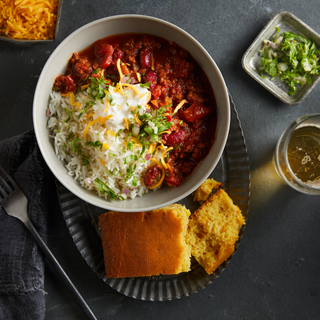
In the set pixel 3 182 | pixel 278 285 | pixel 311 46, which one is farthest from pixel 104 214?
pixel 311 46

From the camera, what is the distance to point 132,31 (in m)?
2.82

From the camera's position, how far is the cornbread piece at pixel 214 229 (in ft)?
9.91

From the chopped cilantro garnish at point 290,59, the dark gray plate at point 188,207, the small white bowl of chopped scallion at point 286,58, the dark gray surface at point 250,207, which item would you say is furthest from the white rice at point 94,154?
the chopped cilantro garnish at point 290,59

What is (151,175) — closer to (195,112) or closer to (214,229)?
(195,112)

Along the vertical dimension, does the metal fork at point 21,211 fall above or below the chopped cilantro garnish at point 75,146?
below

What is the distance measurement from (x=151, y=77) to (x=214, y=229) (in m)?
1.70

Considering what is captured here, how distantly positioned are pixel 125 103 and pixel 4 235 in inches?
78.9

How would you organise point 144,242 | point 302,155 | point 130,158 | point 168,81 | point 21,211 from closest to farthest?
point 130,158 → point 168,81 → point 144,242 → point 21,211 → point 302,155

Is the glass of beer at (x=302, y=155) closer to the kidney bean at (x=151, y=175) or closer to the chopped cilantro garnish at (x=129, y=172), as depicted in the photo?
the kidney bean at (x=151, y=175)

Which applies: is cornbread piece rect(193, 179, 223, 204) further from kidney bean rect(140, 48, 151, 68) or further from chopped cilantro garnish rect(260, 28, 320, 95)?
chopped cilantro garnish rect(260, 28, 320, 95)

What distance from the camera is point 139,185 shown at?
2816 mm

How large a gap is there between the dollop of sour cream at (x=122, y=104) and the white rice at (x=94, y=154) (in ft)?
0.21

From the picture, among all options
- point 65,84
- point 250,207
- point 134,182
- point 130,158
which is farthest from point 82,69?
point 250,207

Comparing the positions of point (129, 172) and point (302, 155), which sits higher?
point (302, 155)
